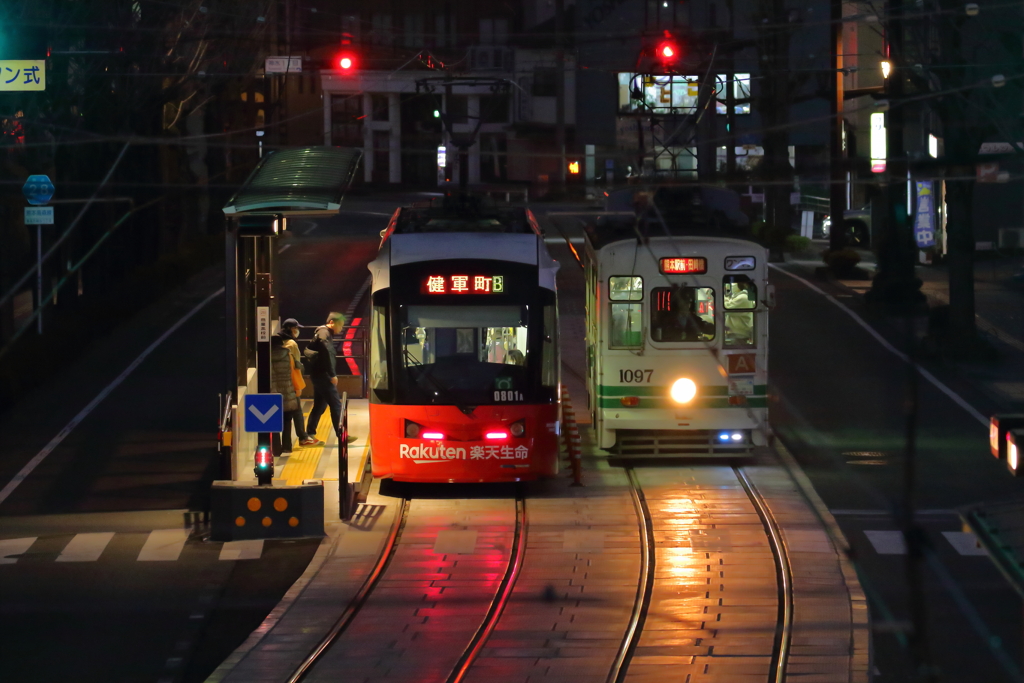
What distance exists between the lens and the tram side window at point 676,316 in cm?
1739

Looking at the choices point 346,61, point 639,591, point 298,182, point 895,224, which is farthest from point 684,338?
point 346,61

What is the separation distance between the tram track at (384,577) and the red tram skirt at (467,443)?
0.51m

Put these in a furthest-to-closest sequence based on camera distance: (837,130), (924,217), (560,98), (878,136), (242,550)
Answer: (560,98)
(878,136)
(924,217)
(837,130)
(242,550)

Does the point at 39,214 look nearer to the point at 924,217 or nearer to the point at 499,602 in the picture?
the point at 499,602

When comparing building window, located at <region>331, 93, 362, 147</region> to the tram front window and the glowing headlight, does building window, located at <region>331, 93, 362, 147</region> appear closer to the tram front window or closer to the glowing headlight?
the glowing headlight

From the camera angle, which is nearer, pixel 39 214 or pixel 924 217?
pixel 39 214

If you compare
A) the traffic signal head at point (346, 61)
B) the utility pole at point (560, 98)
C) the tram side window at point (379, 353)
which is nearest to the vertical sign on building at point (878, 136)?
the utility pole at point (560, 98)

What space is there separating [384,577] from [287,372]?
17.7 feet

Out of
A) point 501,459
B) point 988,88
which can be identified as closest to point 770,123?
point 988,88

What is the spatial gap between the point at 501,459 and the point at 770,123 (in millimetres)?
28430

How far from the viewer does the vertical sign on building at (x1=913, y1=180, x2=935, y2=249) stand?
35.5m

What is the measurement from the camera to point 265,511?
A: 14.0 metres

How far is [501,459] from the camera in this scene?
15484 mm

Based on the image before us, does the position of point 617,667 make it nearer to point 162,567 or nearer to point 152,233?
point 162,567
